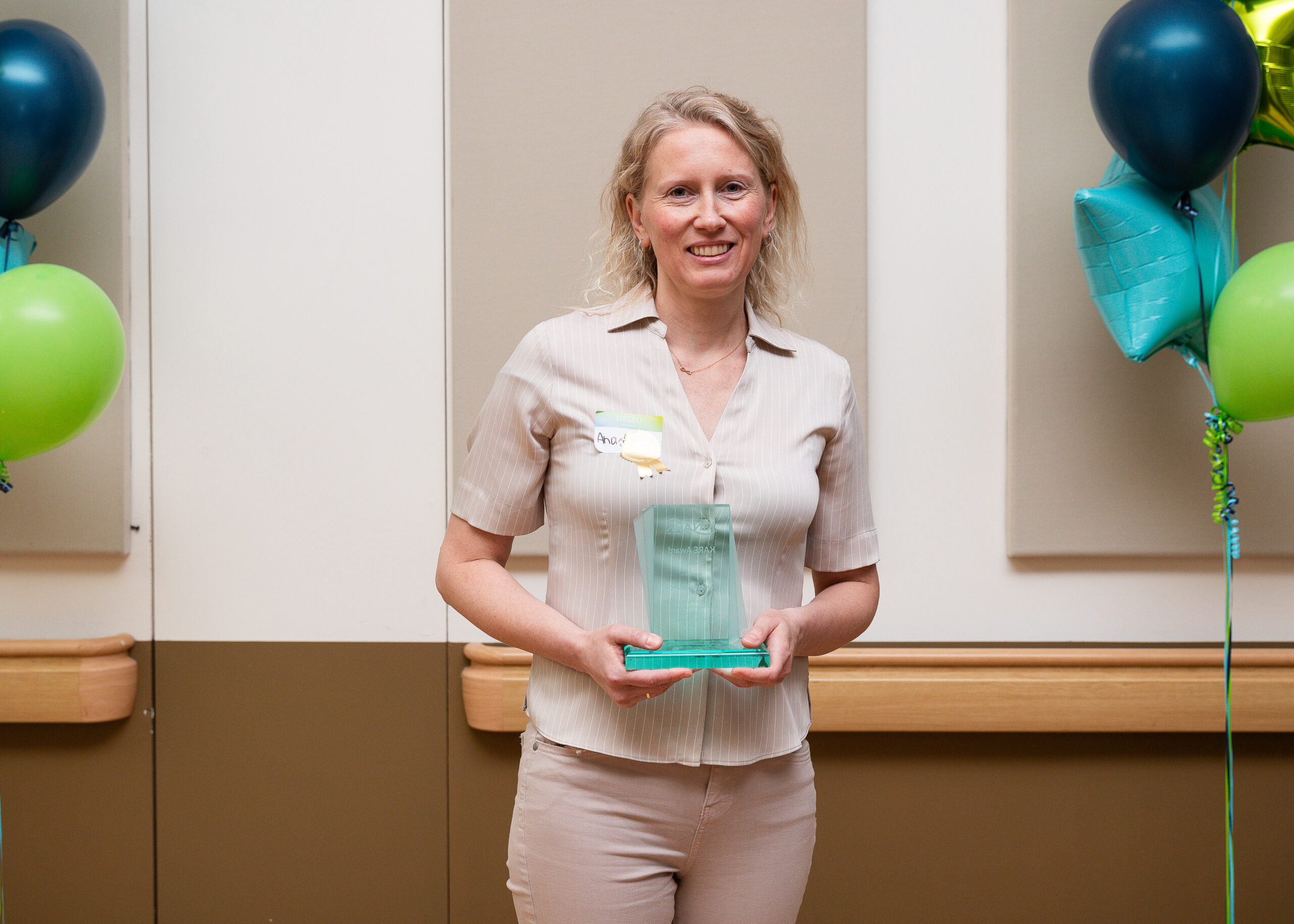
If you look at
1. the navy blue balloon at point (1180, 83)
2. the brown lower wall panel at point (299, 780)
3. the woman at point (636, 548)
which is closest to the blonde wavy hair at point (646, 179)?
the woman at point (636, 548)

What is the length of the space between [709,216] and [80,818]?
2036mm

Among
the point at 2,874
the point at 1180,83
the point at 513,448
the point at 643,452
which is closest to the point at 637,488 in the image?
the point at 643,452

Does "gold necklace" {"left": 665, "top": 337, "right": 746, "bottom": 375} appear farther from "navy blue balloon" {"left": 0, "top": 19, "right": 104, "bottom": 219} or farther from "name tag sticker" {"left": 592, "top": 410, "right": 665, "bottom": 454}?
"navy blue balloon" {"left": 0, "top": 19, "right": 104, "bottom": 219}

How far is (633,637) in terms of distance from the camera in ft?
3.22

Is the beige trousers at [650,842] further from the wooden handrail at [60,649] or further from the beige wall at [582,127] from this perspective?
the wooden handrail at [60,649]

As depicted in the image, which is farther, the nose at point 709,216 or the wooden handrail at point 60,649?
the wooden handrail at point 60,649

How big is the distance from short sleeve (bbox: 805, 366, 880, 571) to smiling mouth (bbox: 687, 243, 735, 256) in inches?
9.5

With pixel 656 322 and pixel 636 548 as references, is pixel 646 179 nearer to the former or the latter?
pixel 656 322

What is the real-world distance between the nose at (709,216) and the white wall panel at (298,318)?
3.77ft

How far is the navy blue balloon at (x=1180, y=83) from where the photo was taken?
1.59 m

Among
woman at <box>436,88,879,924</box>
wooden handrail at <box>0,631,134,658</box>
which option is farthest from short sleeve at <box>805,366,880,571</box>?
wooden handrail at <box>0,631,134,658</box>

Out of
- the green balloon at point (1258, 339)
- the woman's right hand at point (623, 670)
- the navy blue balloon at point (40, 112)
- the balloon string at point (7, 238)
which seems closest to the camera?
the woman's right hand at point (623, 670)

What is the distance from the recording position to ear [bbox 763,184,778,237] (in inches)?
48.7

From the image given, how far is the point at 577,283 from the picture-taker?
211 centimetres
